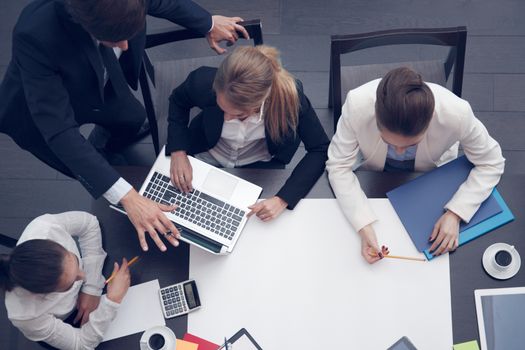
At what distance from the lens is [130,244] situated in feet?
5.71

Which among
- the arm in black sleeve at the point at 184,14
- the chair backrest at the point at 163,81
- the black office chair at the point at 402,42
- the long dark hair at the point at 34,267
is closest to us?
the long dark hair at the point at 34,267

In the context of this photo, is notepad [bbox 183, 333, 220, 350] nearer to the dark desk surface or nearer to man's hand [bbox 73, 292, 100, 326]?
the dark desk surface

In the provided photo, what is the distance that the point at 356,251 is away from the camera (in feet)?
5.57

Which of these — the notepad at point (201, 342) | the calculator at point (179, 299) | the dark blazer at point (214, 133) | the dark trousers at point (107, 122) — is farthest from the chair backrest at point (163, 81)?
the notepad at point (201, 342)

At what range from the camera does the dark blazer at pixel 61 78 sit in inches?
64.4

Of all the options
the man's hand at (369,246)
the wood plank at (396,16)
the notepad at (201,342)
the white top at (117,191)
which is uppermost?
the wood plank at (396,16)

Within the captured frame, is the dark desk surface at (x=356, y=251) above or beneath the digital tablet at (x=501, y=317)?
above

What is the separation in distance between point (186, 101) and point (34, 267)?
75cm

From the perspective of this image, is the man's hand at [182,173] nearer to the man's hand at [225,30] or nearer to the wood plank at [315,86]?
the man's hand at [225,30]

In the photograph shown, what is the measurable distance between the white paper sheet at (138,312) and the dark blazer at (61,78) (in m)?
0.32

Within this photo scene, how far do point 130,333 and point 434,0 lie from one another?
85.1 inches

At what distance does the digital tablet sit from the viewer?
1594mm

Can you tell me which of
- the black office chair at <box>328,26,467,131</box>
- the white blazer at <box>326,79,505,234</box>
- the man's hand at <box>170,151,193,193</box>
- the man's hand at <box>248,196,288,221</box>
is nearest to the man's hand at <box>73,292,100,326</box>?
the man's hand at <box>170,151,193,193</box>

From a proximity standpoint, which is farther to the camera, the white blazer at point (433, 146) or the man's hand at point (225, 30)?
the man's hand at point (225, 30)
